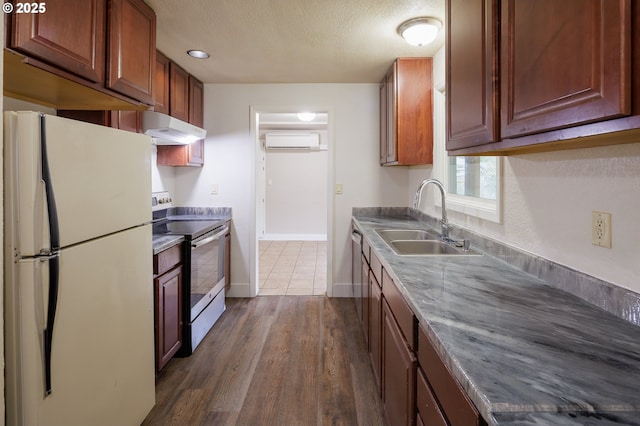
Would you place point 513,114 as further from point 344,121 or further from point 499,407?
point 344,121

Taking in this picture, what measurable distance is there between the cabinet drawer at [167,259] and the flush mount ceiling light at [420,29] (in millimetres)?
2059

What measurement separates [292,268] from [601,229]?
4093 millimetres

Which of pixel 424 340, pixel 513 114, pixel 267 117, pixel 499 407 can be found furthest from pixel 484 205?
pixel 267 117

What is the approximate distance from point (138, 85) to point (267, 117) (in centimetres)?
382

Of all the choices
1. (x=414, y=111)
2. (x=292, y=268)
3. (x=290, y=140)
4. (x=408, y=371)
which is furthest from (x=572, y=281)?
(x=290, y=140)

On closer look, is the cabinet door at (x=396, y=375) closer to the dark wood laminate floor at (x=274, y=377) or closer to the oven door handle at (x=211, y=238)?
the dark wood laminate floor at (x=274, y=377)

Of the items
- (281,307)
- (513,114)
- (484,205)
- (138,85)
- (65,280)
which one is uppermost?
(138,85)

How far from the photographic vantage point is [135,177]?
160 cm

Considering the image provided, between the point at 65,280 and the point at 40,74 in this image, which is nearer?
the point at 65,280

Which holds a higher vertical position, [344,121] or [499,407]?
[344,121]

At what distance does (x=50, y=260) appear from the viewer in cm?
113

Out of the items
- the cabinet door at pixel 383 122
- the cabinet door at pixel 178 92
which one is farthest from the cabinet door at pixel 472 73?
the cabinet door at pixel 178 92

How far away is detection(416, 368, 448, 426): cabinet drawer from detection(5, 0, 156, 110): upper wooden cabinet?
1.78 m

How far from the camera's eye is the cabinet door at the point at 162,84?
103 inches
